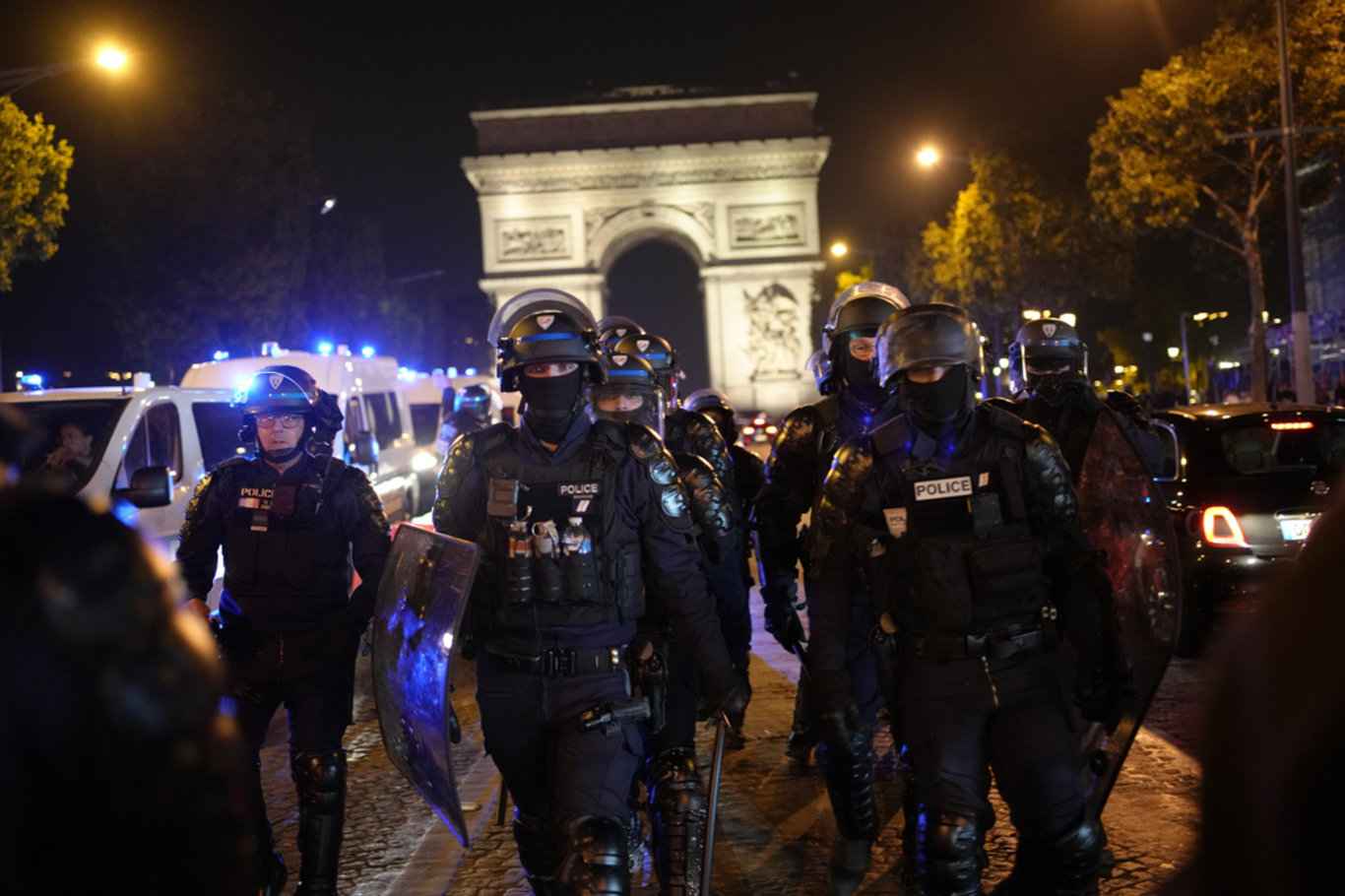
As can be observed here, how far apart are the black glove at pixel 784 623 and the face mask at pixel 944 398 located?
5.59ft

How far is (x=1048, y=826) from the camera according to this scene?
3.36 metres

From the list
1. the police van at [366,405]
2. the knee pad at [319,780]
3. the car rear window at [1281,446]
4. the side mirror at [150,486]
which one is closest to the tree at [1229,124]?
the police van at [366,405]

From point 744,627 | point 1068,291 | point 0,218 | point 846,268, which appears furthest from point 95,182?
point 846,268

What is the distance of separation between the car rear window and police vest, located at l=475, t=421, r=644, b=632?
5380 mm

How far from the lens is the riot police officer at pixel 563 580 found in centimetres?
359

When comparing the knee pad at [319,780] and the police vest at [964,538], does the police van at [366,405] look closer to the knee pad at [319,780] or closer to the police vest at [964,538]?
the knee pad at [319,780]

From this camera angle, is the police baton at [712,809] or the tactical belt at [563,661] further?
the police baton at [712,809]

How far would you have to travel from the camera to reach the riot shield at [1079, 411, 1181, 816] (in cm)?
376

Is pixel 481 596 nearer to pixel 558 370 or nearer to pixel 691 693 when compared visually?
pixel 558 370

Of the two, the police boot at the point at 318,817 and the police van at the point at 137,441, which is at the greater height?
the police van at the point at 137,441

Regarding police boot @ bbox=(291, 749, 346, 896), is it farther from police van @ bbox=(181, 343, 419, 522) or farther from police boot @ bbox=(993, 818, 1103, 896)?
police van @ bbox=(181, 343, 419, 522)

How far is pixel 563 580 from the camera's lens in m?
3.67

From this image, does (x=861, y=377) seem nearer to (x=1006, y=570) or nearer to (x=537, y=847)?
(x=1006, y=570)

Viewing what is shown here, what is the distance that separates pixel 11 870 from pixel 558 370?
2.83 metres
